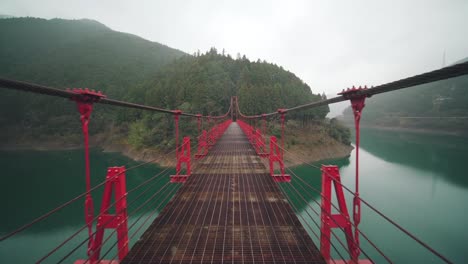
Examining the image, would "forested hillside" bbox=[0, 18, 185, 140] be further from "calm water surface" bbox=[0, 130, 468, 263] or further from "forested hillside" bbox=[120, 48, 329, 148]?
"forested hillside" bbox=[120, 48, 329, 148]

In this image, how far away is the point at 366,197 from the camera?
1816cm

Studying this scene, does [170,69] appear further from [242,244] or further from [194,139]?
[242,244]

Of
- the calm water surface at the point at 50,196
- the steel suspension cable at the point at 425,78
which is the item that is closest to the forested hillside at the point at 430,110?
the steel suspension cable at the point at 425,78

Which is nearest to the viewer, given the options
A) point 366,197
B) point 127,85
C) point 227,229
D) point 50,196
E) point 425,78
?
point 425,78

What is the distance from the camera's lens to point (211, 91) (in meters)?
43.8

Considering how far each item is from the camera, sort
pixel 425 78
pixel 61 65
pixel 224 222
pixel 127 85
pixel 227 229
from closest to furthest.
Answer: pixel 425 78 → pixel 227 229 → pixel 224 222 → pixel 127 85 → pixel 61 65

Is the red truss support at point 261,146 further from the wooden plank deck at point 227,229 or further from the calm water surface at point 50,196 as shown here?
the calm water surface at point 50,196

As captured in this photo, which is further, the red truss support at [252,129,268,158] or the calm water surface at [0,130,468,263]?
the calm water surface at [0,130,468,263]

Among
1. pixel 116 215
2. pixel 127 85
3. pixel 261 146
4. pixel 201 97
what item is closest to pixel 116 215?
pixel 116 215

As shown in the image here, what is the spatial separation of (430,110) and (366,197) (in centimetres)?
6650

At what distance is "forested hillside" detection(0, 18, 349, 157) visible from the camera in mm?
36281

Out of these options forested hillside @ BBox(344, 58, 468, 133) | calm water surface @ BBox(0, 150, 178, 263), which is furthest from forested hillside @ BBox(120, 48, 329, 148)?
forested hillside @ BBox(344, 58, 468, 133)

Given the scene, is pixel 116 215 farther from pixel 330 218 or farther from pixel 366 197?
pixel 366 197

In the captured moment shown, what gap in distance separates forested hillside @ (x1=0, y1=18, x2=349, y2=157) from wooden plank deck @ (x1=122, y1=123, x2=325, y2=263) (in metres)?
25.9
